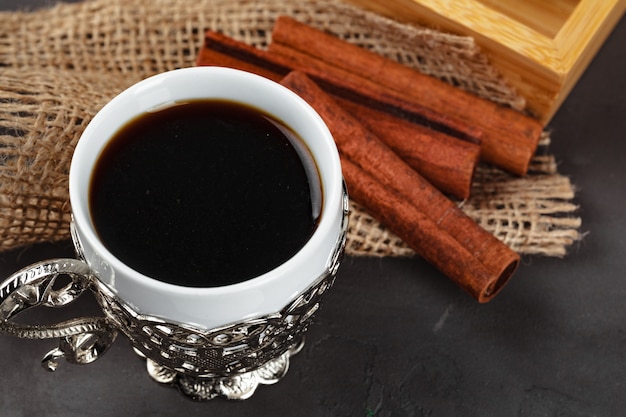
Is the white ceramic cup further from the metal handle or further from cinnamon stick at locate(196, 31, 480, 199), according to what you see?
cinnamon stick at locate(196, 31, 480, 199)

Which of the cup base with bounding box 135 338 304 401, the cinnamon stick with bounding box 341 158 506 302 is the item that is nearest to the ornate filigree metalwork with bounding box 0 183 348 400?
the cup base with bounding box 135 338 304 401

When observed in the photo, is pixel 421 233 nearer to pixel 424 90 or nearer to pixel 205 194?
pixel 424 90

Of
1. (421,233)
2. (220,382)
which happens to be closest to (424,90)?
(421,233)

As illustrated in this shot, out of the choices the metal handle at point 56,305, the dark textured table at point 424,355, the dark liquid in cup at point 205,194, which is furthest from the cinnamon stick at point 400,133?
the metal handle at point 56,305

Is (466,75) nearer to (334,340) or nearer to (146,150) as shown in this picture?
(334,340)

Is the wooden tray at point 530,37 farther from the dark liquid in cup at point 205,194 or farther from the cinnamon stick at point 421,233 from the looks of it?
the dark liquid in cup at point 205,194

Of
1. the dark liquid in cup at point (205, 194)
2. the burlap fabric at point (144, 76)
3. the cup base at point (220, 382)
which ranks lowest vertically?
the cup base at point (220, 382)
